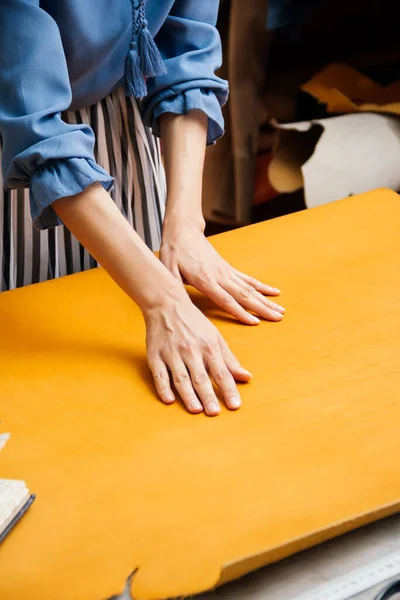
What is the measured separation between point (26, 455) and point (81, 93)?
0.65 meters

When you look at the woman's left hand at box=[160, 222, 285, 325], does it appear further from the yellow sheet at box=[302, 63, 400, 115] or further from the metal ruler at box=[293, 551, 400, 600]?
the yellow sheet at box=[302, 63, 400, 115]

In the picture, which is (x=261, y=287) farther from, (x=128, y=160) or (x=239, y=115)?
(x=239, y=115)

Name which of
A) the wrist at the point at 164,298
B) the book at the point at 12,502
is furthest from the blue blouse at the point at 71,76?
the book at the point at 12,502

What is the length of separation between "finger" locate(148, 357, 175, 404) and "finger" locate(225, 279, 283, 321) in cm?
20

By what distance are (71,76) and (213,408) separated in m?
0.60

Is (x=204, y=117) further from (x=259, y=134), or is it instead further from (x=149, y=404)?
(x=259, y=134)

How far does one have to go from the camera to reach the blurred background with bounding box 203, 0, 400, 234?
2199 mm

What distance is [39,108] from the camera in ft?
3.42

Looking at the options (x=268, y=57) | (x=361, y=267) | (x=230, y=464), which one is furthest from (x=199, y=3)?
(x=268, y=57)

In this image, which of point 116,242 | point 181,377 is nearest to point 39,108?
point 116,242

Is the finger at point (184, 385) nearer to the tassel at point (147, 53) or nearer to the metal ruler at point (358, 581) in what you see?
the metal ruler at point (358, 581)

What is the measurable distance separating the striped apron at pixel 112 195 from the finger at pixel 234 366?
0.49 meters

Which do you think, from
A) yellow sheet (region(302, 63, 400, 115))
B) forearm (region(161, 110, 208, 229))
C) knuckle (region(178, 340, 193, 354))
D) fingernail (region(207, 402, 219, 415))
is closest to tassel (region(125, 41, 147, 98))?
forearm (region(161, 110, 208, 229))

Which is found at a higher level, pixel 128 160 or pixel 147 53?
pixel 147 53
